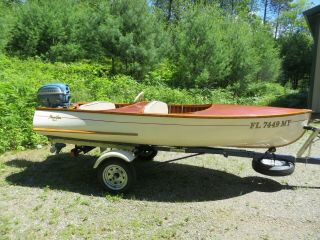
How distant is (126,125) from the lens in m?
5.30

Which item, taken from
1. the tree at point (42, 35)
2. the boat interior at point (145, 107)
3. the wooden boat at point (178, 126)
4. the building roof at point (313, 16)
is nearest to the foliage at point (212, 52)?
Answer: the building roof at point (313, 16)

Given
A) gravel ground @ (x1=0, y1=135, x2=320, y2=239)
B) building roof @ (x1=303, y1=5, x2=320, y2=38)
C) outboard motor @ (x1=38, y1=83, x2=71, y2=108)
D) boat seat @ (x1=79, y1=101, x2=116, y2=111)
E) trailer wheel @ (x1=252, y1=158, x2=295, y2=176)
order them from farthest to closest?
building roof @ (x1=303, y1=5, x2=320, y2=38)
boat seat @ (x1=79, y1=101, x2=116, y2=111)
outboard motor @ (x1=38, y1=83, x2=71, y2=108)
trailer wheel @ (x1=252, y1=158, x2=295, y2=176)
gravel ground @ (x1=0, y1=135, x2=320, y2=239)

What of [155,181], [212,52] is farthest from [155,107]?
[212,52]

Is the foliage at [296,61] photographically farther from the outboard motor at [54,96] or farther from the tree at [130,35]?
the outboard motor at [54,96]

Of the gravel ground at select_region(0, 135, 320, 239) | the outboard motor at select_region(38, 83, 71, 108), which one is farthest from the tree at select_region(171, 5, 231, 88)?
the outboard motor at select_region(38, 83, 71, 108)

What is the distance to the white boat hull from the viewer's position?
5.12 metres

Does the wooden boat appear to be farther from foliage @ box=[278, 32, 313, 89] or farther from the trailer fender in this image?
foliage @ box=[278, 32, 313, 89]

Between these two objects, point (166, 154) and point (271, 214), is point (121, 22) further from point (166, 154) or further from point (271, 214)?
point (271, 214)

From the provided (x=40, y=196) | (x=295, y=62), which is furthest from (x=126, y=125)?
(x=295, y=62)

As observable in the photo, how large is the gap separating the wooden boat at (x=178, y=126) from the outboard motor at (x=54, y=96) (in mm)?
381

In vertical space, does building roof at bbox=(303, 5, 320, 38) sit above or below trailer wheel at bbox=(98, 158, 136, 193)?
above

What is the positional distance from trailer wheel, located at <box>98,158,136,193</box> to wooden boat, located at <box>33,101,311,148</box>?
0.34 metres

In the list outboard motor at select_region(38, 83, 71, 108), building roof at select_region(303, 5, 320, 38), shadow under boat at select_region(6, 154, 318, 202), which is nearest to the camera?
shadow under boat at select_region(6, 154, 318, 202)

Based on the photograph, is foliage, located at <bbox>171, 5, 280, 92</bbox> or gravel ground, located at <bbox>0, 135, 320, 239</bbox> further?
foliage, located at <bbox>171, 5, 280, 92</bbox>
